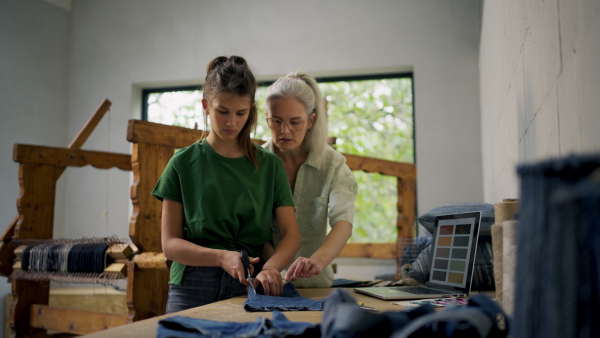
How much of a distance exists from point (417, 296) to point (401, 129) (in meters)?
3.91

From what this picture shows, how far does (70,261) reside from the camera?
305 cm

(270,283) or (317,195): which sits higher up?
(317,195)

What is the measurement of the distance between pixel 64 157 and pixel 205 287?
8.12ft

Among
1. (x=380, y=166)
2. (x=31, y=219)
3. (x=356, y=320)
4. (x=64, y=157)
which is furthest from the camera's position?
(x=380, y=166)

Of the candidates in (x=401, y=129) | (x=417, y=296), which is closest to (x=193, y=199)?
(x=417, y=296)

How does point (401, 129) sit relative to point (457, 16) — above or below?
below

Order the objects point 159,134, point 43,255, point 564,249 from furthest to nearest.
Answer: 1. point 43,255
2. point 159,134
3. point 564,249

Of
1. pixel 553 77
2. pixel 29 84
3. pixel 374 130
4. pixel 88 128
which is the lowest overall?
pixel 553 77

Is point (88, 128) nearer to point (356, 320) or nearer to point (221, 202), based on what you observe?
point (221, 202)

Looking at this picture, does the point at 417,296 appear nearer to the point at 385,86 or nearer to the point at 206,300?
the point at 206,300

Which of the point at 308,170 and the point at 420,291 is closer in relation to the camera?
the point at 420,291

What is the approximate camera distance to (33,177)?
135 inches

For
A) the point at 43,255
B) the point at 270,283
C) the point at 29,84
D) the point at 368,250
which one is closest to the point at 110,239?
the point at 43,255

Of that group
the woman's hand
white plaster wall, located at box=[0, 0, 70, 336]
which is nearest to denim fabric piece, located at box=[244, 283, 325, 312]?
the woman's hand
